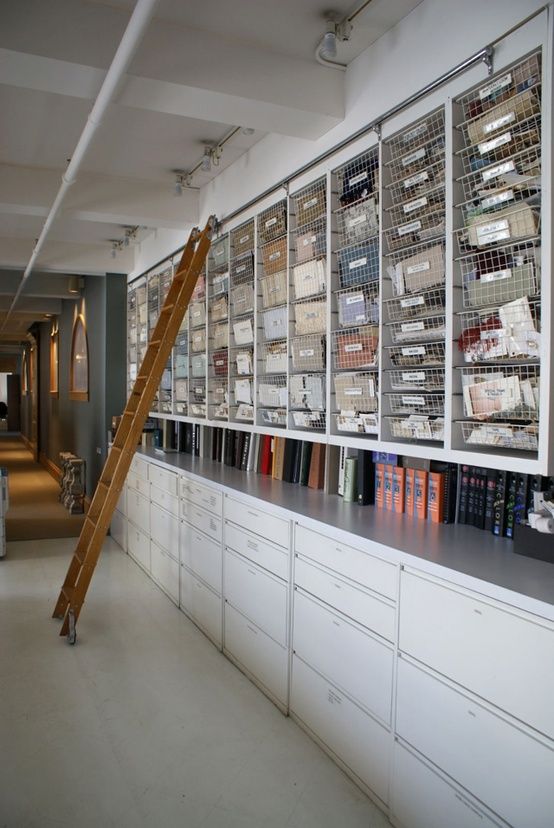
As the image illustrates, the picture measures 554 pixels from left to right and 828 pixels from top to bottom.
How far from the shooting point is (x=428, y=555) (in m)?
2.11

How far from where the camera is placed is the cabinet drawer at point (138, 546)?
5.16m

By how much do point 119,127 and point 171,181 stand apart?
0.99 metres

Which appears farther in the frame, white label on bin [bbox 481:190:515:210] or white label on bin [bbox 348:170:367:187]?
white label on bin [bbox 348:170:367:187]

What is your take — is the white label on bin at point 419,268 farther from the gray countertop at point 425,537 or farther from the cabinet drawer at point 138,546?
the cabinet drawer at point 138,546

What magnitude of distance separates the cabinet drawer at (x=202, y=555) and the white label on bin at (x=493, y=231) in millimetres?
2304

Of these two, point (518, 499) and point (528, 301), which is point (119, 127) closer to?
point (528, 301)

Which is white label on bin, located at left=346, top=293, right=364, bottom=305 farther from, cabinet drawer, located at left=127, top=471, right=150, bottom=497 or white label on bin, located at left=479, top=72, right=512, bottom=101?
cabinet drawer, located at left=127, top=471, right=150, bottom=497

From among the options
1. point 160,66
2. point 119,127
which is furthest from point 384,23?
point 119,127

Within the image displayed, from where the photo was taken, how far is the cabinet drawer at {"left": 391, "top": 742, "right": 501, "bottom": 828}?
1.88 m

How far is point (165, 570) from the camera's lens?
183 inches

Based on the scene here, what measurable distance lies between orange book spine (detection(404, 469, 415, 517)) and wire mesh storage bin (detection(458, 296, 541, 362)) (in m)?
0.65

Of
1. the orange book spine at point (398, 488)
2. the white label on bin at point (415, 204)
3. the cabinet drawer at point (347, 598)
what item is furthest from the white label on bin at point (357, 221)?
the cabinet drawer at point (347, 598)

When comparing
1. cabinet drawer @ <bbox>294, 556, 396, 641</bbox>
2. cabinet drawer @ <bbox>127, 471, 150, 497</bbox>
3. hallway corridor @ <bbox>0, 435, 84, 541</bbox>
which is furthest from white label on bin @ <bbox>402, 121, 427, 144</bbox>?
hallway corridor @ <bbox>0, 435, 84, 541</bbox>

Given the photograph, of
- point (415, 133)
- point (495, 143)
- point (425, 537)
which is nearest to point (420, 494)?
point (425, 537)
